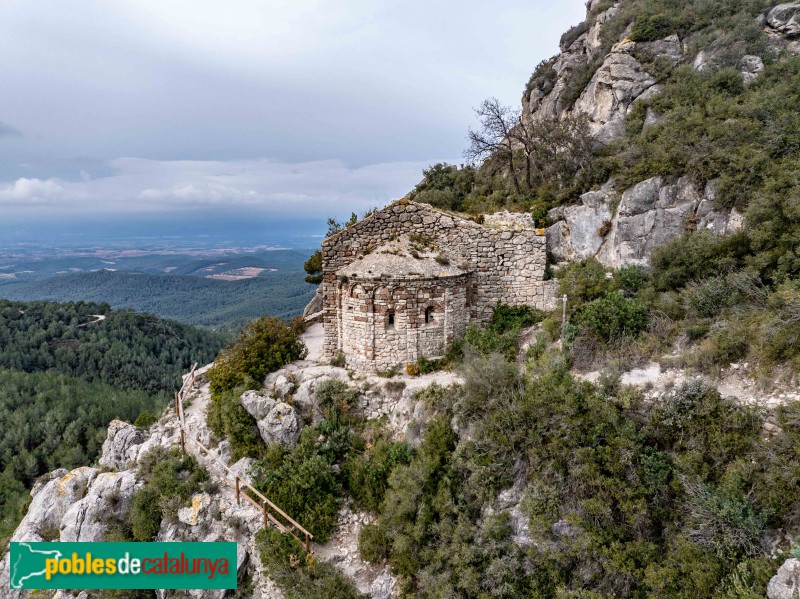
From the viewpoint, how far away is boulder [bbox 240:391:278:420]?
12.4m

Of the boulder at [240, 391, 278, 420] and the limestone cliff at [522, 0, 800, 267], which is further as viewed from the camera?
the limestone cliff at [522, 0, 800, 267]

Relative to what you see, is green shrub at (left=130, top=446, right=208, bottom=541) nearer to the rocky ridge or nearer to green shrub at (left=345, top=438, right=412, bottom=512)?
the rocky ridge

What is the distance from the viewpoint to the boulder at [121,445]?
1516 centimetres

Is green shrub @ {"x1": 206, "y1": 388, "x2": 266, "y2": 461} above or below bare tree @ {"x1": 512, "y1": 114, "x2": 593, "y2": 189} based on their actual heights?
below

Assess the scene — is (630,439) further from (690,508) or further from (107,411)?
(107,411)

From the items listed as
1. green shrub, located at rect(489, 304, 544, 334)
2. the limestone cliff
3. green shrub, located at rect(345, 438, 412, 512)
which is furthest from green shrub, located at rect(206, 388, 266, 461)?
the limestone cliff

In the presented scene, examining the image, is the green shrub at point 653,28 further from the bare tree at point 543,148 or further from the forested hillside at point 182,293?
the forested hillside at point 182,293

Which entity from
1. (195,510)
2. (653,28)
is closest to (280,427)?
(195,510)

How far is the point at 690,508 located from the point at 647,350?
3.96 meters

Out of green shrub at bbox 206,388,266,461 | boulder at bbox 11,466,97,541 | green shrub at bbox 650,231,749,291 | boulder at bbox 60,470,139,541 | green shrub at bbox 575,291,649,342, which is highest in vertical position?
green shrub at bbox 650,231,749,291

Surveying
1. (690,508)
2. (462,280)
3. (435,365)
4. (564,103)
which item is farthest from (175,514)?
(564,103)

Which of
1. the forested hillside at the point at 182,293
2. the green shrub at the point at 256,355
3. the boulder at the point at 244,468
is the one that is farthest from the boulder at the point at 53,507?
the forested hillside at the point at 182,293

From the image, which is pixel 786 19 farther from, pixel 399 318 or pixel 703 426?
pixel 399 318

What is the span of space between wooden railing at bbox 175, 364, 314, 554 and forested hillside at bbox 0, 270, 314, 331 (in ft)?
333
